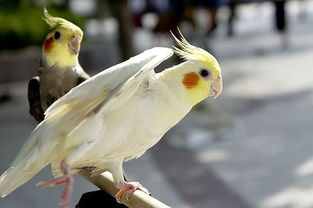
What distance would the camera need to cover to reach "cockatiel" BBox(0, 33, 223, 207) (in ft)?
4.90

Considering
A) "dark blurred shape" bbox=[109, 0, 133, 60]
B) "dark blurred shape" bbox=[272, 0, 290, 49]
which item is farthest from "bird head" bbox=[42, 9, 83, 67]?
"dark blurred shape" bbox=[272, 0, 290, 49]

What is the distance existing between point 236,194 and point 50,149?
14.1ft

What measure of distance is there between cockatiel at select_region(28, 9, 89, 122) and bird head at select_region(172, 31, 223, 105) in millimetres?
460

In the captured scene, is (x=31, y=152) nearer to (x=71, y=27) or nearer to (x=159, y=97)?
(x=159, y=97)

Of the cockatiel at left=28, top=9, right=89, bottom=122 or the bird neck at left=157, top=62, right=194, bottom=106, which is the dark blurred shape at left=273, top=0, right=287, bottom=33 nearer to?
the cockatiel at left=28, top=9, right=89, bottom=122

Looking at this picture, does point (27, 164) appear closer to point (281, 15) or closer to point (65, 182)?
point (65, 182)

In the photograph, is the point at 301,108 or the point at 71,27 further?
the point at 301,108

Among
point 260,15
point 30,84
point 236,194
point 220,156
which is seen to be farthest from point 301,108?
point 260,15

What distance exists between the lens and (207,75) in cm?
167

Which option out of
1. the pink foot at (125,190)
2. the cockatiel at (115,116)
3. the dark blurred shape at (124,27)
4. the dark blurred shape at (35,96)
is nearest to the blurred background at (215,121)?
the dark blurred shape at (124,27)

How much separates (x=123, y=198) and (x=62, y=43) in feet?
1.92

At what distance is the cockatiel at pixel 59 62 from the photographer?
2.05m

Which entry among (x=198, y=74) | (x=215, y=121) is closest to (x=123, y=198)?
(x=198, y=74)

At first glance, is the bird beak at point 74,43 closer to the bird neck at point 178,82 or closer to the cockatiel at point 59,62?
the cockatiel at point 59,62
